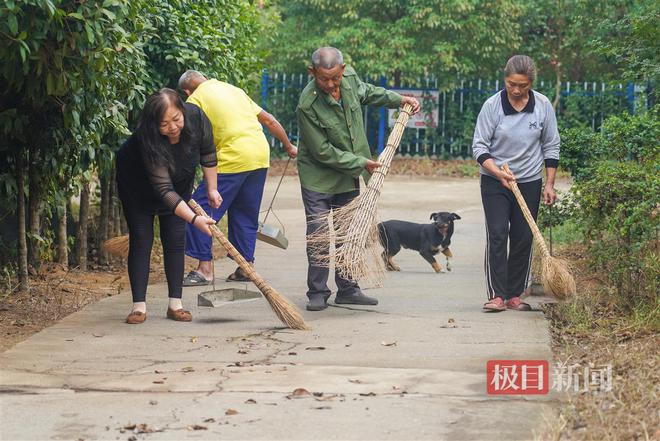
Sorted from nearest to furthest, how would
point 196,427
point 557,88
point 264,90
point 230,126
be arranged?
point 196,427
point 230,126
point 557,88
point 264,90

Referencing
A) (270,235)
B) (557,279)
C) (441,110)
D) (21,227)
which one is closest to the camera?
(557,279)

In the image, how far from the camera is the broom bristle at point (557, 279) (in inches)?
326

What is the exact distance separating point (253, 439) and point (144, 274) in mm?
3307

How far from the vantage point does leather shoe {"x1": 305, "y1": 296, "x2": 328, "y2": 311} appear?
29.1 feet

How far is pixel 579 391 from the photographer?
604 centimetres

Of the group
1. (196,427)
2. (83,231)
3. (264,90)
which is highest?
(264,90)

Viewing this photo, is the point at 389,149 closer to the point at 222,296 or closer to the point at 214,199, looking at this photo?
the point at 214,199

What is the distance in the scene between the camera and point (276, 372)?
21.9 ft

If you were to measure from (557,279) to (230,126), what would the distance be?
10.7 ft

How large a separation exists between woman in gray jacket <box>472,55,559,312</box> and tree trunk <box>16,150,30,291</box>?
347cm

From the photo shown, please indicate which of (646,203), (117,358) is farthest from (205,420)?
(646,203)

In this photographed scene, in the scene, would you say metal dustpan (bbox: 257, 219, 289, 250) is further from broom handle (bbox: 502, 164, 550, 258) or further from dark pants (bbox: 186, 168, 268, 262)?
broom handle (bbox: 502, 164, 550, 258)

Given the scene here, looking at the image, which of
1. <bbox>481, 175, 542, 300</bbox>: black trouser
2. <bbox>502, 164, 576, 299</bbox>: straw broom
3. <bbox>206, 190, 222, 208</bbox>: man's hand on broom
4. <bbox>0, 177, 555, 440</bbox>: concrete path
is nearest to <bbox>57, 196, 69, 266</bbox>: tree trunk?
<bbox>0, 177, 555, 440</bbox>: concrete path

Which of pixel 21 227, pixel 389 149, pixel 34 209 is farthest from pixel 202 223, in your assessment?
pixel 34 209
